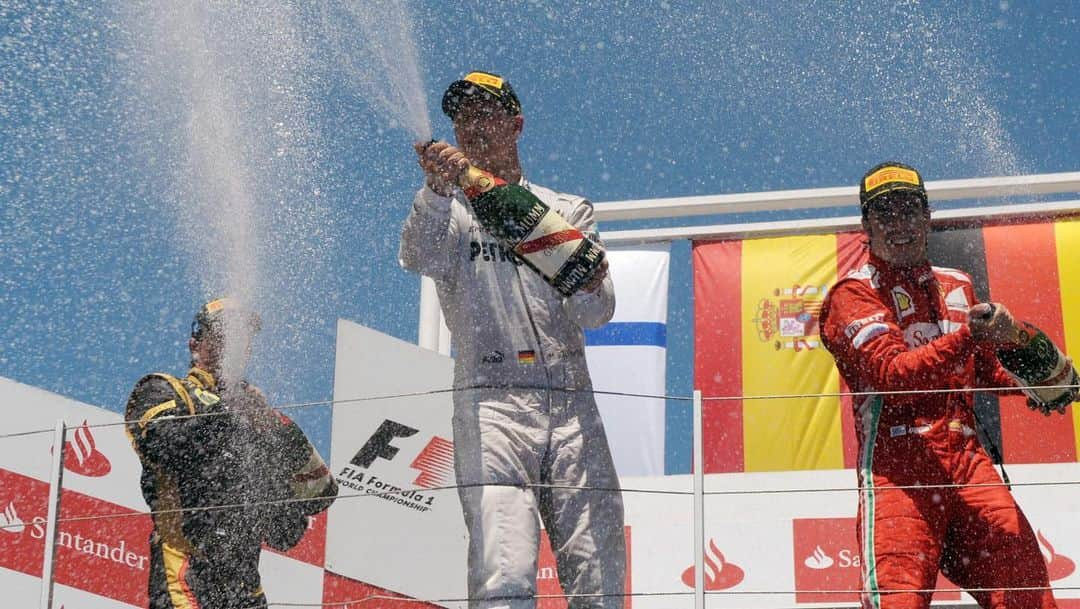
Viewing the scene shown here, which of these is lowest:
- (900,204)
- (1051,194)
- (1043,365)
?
(1043,365)

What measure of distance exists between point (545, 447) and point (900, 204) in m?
1.28

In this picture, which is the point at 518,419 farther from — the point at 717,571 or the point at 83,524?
the point at 83,524

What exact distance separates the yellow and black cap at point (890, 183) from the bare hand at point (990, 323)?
1.57 ft

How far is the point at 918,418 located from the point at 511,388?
1.13 meters

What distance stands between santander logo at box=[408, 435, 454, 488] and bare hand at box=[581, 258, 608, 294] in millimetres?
2795

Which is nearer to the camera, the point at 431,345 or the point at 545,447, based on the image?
the point at 545,447

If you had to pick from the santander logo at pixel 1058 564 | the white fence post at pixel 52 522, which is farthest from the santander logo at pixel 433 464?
the santander logo at pixel 1058 564

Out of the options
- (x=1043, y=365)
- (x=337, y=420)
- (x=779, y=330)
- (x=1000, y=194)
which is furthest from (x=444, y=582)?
(x=1000, y=194)

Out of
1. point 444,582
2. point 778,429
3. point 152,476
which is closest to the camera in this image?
point 152,476

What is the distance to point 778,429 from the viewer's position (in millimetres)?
6574

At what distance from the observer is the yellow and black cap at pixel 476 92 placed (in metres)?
3.83

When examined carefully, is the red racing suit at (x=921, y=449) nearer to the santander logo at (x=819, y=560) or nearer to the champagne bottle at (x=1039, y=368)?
the champagne bottle at (x=1039, y=368)

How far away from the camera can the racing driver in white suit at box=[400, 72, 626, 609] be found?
11.4ft

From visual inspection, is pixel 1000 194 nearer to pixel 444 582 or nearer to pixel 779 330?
pixel 779 330
